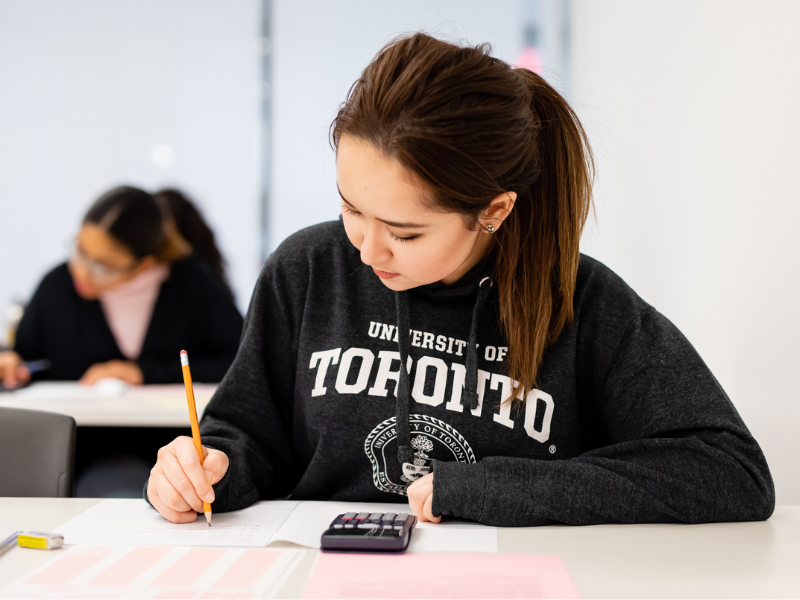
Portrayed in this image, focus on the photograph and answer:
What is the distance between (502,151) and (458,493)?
16.3 inches

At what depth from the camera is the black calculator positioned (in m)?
0.70

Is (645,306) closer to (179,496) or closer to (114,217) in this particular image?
(179,496)

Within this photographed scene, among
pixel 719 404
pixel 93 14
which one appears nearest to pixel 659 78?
pixel 719 404

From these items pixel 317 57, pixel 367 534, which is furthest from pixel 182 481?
pixel 317 57

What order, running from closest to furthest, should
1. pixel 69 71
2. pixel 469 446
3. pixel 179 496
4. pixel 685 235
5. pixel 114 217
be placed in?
pixel 179 496, pixel 469 446, pixel 685 235, pixel 114 217, pixel 69 71

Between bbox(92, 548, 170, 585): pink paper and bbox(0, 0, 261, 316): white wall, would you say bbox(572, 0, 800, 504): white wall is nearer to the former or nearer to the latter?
bbox(92, 548, 170, 585): pink paper

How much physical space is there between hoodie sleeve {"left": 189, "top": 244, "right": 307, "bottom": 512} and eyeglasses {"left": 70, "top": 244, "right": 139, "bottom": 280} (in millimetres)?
1426

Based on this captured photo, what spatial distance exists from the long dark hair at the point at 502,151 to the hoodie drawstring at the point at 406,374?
0.13 ft

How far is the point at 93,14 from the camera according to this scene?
385 cm

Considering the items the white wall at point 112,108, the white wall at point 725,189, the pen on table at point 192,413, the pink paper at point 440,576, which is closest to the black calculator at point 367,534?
the pink paper at point 440,576

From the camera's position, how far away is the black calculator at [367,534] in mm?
700

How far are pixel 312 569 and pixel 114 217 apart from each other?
6.25ft

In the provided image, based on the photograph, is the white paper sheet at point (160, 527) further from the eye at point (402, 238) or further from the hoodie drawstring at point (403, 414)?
the eye at point (402, 238)

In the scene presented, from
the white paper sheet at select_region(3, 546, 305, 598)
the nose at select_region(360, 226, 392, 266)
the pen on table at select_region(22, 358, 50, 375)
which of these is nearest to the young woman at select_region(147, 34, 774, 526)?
the nose at select_region(360, 226, 392, 266)
